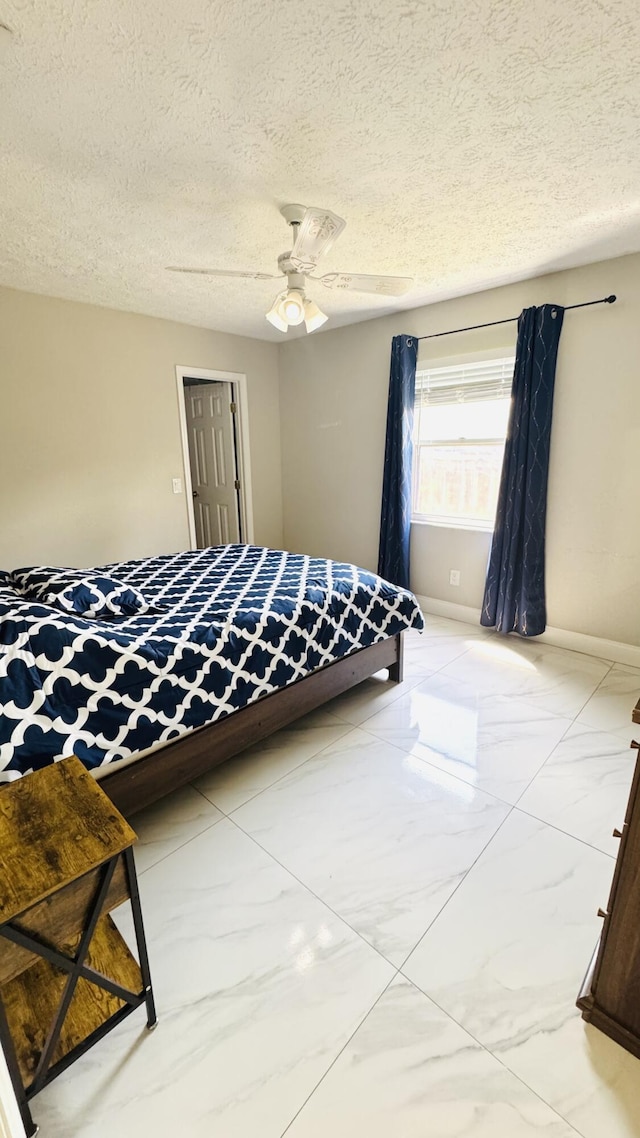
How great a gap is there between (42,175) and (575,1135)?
3.26 metres

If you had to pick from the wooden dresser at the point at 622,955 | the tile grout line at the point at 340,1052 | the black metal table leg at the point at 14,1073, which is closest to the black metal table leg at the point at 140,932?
the black metal table leg at the point at 14,1073

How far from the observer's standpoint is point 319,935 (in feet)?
4.51

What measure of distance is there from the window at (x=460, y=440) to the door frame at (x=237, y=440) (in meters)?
1.65

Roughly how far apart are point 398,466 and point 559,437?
3.82 feet

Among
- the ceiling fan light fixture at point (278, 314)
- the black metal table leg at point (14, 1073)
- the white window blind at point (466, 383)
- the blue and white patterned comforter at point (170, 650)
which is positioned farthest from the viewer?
the white window blind at point (466, 383)

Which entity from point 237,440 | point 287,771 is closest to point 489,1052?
point 287,771

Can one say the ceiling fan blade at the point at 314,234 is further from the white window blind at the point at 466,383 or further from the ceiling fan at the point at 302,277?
the white window blind at the point at 466,383

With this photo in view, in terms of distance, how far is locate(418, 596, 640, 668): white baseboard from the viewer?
9.71ft

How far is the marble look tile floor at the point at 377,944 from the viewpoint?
1019 mm

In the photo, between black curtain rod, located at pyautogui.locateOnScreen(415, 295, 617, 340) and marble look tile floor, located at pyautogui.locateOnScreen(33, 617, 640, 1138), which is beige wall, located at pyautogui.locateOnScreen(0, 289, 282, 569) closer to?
black curtain rod, located at pyautogui.locateOnScreen(415, 295, 617, 340)

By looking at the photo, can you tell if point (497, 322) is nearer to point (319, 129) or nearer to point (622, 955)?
point (319, 129)

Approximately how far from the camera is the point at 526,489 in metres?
3.10

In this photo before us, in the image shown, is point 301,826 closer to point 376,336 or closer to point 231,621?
point 231,621

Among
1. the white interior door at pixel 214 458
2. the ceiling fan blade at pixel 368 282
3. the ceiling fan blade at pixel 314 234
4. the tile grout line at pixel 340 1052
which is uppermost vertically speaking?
the ceiling fan blade at pixel 314 234
